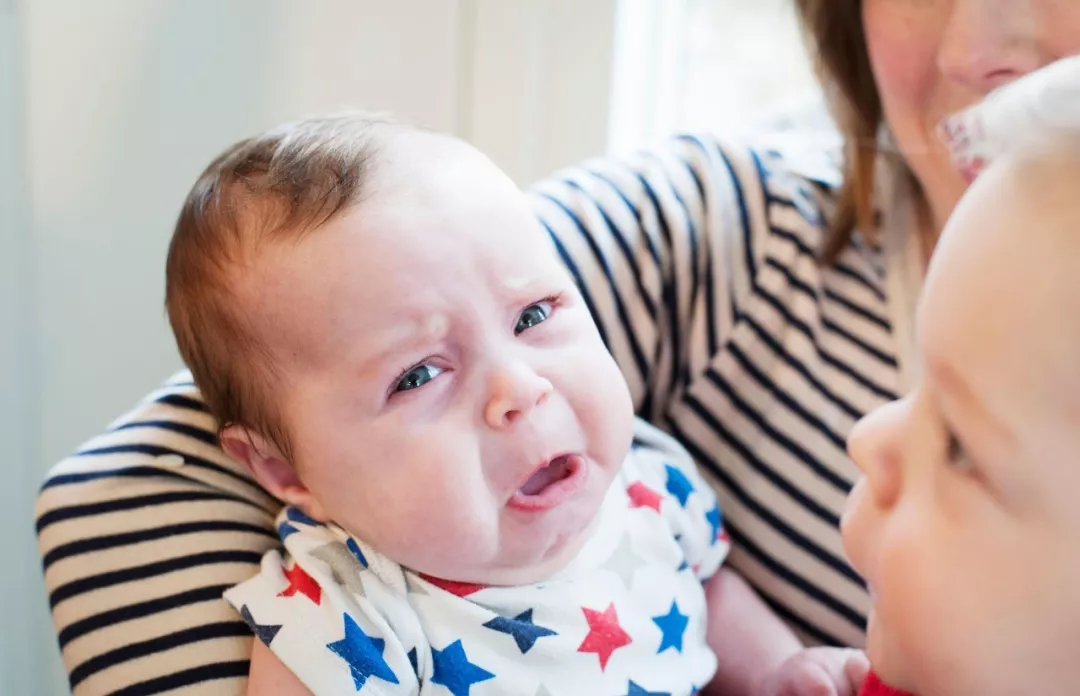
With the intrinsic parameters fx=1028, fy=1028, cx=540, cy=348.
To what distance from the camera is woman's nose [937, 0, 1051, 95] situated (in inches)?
29.7

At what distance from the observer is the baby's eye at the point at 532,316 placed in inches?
28.7

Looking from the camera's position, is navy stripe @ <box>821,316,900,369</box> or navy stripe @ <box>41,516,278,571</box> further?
navy stripe @ <box>821,316,900,369</box>

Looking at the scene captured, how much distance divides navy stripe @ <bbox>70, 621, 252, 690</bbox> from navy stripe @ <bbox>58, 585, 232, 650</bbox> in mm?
19

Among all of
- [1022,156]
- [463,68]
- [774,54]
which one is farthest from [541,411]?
[774,54]

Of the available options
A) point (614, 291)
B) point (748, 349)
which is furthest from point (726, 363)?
point (614, 291)

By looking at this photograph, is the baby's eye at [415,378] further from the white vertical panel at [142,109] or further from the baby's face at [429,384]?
the white vertical panel at [142,109]

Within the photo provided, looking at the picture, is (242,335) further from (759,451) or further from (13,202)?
(13,202)

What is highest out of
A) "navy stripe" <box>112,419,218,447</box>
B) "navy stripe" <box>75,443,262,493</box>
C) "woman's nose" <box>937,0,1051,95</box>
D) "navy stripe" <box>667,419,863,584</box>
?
"woman's nose" <box>937,0,1051,95</box>

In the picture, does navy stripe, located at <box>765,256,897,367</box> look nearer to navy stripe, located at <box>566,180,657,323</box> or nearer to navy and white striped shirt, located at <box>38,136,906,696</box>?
navy and white striped shirt, located at <box>38,136,906,696</box>

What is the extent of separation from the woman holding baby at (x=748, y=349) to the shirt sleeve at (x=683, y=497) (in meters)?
0.05

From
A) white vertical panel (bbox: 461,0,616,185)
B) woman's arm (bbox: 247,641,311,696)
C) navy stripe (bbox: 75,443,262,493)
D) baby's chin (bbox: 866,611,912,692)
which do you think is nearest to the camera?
baby's chin (bbox: 866,611,912,692)

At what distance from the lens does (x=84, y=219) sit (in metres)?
1.18

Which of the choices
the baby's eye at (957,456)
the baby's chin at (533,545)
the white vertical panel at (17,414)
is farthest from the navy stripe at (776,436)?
the white vertical panel at (17,414)

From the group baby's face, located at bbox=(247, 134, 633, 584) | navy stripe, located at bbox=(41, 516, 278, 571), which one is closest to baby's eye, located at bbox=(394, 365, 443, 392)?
baby's face, located at bbox=(247, 134, 633, 584)
